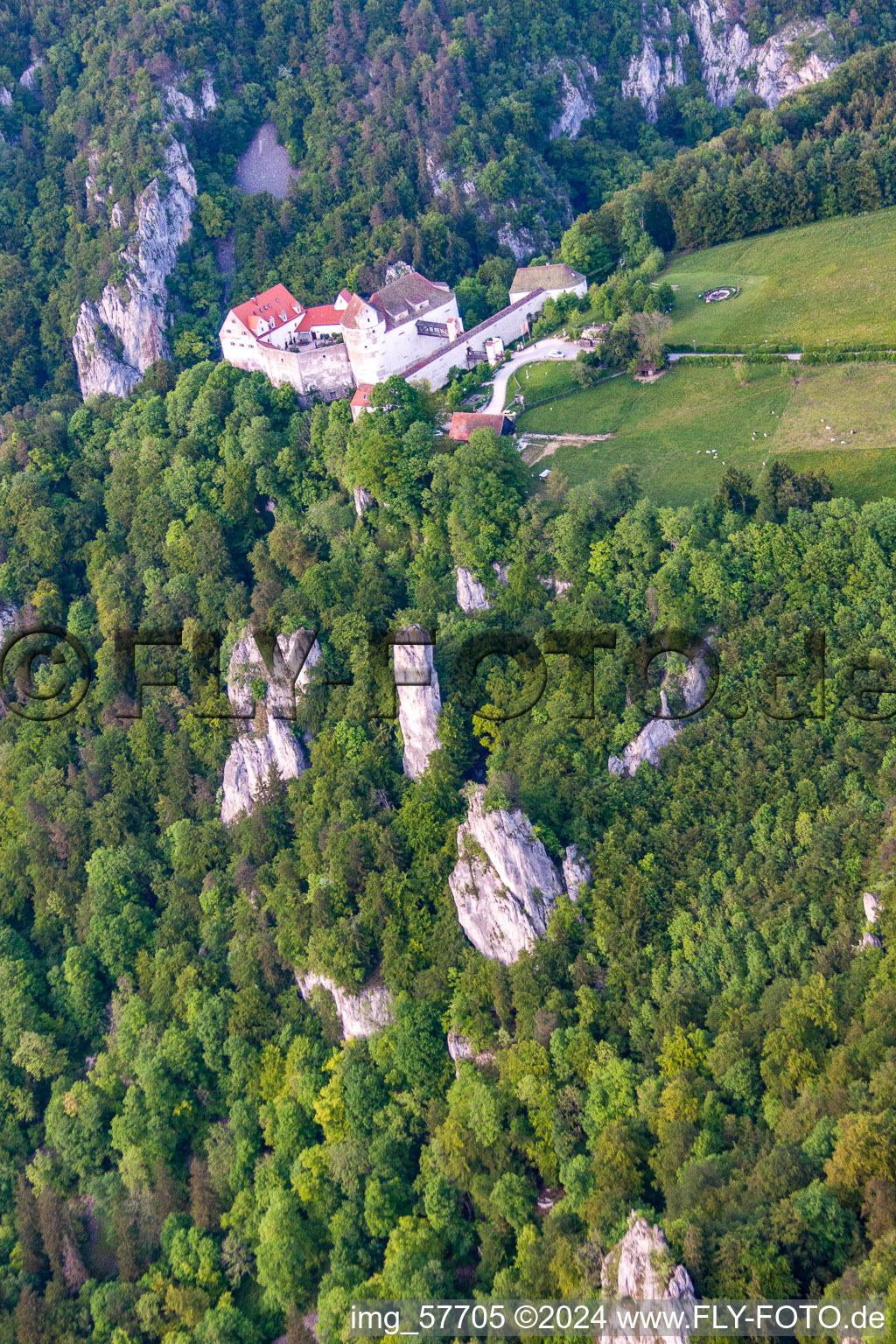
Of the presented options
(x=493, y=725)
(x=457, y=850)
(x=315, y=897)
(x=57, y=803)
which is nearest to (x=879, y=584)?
(x=493, y=725)

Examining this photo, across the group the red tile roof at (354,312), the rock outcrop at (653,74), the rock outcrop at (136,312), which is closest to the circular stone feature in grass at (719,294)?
the red tile roof at (354,312)

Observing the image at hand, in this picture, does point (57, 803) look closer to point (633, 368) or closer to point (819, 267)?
point (633, 368)

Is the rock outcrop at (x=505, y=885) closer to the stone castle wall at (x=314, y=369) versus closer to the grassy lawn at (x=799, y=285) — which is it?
the stone castle wall at (x=314, y=369)

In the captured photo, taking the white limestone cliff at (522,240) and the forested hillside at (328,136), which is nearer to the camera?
the forested hillside at (328,136)

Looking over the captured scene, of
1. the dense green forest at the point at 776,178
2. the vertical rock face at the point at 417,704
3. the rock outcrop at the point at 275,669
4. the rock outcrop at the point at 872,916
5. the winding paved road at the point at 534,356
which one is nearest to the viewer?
the rock outcrop at the point at 872,916

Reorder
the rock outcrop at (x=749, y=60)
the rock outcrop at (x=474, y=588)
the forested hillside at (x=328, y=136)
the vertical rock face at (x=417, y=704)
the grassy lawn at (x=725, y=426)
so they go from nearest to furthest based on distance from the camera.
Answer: the vertical rock face at (x=417, y=704), the rock outcrop at (x=474, y=588), the grassy lawn at (x=725, y=426), the forested hillside at (x=328, y=136), the rock outcrop at (x=749, y=60)

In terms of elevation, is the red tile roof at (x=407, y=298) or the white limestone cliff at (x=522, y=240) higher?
the white limestone cliff at (x=522, y=240)

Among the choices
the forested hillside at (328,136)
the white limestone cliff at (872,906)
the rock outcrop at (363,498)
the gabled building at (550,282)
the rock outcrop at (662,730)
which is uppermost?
the forested hillside at (328,136)
